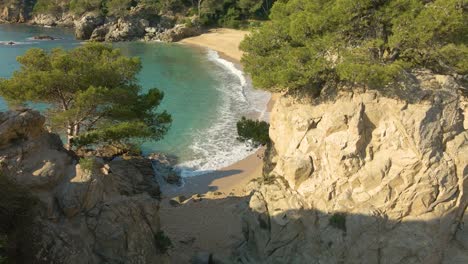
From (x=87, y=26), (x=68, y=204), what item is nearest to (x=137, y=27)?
(x=87, y=26)

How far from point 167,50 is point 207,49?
5.74 meters

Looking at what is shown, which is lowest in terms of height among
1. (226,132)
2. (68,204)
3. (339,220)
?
(226,132)

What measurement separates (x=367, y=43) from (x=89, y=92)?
1015 centimetres

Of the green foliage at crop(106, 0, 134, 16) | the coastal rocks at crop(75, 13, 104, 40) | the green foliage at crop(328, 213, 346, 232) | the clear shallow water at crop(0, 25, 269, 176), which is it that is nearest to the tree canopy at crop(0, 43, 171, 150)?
the clear shallow water at crop(0, 25, 269, 176)

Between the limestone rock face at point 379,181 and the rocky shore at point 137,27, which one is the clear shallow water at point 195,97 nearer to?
the rocky shore at point 137,27

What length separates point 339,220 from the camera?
11719mm

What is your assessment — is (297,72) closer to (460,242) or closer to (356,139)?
(356,139)

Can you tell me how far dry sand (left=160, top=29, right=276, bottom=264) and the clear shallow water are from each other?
124cm

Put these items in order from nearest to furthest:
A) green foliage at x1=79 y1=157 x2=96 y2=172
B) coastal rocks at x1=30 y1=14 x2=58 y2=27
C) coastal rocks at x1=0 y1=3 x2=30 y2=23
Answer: green foliage at x1=79 y1=157 x2=96 y2=172 < coastal rocks at x1=30 y1=14 x2=58 y2=27 < coastal rocks at x1=0 y1=3 x2=30 y2=23

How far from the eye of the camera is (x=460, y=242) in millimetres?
11609

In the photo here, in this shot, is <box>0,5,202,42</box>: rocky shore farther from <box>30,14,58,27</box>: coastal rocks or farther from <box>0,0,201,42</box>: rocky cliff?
<box>30,14,58,27</box>: coastal rocks

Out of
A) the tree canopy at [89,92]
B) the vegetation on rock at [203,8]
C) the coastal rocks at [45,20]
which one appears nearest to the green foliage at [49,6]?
the coastal rocks at [45,20]

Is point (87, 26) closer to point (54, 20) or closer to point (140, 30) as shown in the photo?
point (140, 30)

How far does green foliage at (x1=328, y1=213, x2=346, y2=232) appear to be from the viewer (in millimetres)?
11695
